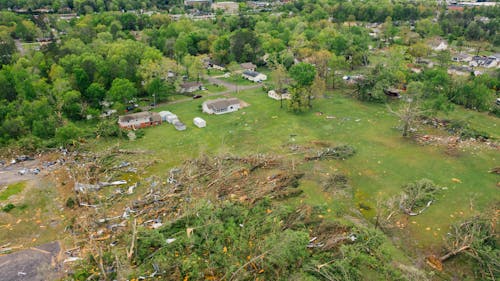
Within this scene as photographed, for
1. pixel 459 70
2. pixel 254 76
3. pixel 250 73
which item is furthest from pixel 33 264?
pixel 459 70

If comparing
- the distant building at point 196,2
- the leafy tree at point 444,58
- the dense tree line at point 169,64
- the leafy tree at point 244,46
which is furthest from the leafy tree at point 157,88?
the distant building at point 196,2

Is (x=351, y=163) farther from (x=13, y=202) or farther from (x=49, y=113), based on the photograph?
(x=49, y=113)

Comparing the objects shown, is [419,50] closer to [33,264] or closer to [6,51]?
[33,264]

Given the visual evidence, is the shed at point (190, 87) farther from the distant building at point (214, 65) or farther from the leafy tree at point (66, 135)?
the leafy tree at point (66, 135)

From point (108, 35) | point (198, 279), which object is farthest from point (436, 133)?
point (108, 35)

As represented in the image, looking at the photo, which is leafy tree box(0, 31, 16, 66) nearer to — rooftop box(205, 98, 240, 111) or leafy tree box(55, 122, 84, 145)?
leafy tree box(55, 122, 84, 145)

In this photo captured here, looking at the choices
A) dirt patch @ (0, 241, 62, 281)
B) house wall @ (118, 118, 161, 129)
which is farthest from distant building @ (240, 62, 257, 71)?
dirt patch @ (0, 241, 62, 281)
